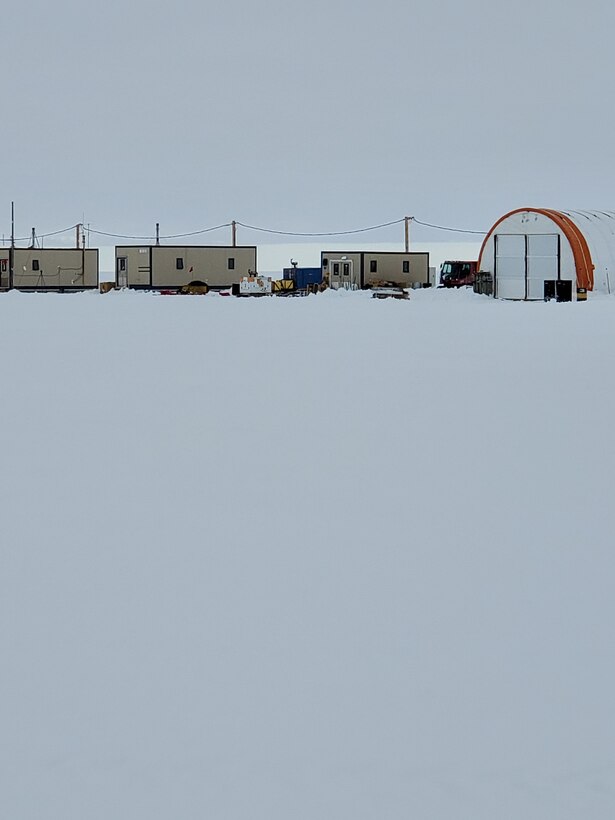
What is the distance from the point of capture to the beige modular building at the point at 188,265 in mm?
60344

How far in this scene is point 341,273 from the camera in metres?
59.2

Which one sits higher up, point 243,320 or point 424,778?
point 243,320

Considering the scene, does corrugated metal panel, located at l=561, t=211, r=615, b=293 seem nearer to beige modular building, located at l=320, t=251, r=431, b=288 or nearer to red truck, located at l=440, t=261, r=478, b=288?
red truck, located at l=440, t=261, r=478, b=288

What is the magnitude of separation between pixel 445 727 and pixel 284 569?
6.13 ft

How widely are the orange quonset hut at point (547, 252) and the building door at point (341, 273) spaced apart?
50.0 ft

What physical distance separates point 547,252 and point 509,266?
2.01 metres

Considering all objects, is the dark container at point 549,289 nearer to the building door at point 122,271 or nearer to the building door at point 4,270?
the building door at point 122,271

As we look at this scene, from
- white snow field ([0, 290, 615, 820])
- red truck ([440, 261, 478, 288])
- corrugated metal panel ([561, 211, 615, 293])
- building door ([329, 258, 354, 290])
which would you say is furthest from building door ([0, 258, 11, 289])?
white snow field ([0, 290, 615, 820])

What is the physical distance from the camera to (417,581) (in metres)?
5.47

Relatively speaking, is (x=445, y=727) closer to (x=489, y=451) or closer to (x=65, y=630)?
(x=65, y=630)

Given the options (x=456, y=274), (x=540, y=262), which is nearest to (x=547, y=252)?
(x=540, y=262)

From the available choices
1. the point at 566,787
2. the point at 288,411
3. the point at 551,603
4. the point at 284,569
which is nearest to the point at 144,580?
the point at 284,569

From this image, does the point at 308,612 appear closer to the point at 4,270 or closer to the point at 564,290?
the point at 564,290

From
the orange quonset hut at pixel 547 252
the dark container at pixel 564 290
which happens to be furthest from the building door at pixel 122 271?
the dark container at pixel 564 290
